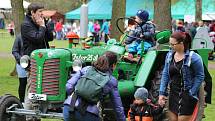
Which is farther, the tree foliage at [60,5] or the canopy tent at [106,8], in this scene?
the tree foliage at [60,5]

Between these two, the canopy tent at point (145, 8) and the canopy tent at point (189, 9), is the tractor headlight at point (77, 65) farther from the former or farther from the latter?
the canopy tent at point (189, 9)

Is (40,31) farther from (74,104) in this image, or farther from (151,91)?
(74,104)

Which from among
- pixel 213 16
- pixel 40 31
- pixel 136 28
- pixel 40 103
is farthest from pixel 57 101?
pixel 213 16

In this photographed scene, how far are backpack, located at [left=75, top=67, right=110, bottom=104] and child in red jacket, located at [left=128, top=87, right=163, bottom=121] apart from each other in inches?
89.2

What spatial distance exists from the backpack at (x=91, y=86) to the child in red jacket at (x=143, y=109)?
2266 millimetres

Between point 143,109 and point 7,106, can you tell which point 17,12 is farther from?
point 143,109

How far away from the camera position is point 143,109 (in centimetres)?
866

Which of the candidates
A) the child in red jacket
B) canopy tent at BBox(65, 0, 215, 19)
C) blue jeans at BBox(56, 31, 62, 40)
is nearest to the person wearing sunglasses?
the child in red jacket

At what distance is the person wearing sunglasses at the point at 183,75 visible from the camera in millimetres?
7250

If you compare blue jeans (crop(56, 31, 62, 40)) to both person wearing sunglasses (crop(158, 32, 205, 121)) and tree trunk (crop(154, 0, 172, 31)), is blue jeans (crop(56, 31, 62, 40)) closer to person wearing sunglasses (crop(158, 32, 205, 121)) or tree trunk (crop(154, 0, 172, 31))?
tree trunk (crop(154, 0, 172, 31))

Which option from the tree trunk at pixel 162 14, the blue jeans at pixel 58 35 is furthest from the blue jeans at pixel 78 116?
the blue jeans at pixel 58 35

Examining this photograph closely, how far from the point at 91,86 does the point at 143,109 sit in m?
→ 2.53

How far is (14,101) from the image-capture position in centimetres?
868


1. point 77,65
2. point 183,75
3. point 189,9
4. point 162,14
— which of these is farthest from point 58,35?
point 183,75
